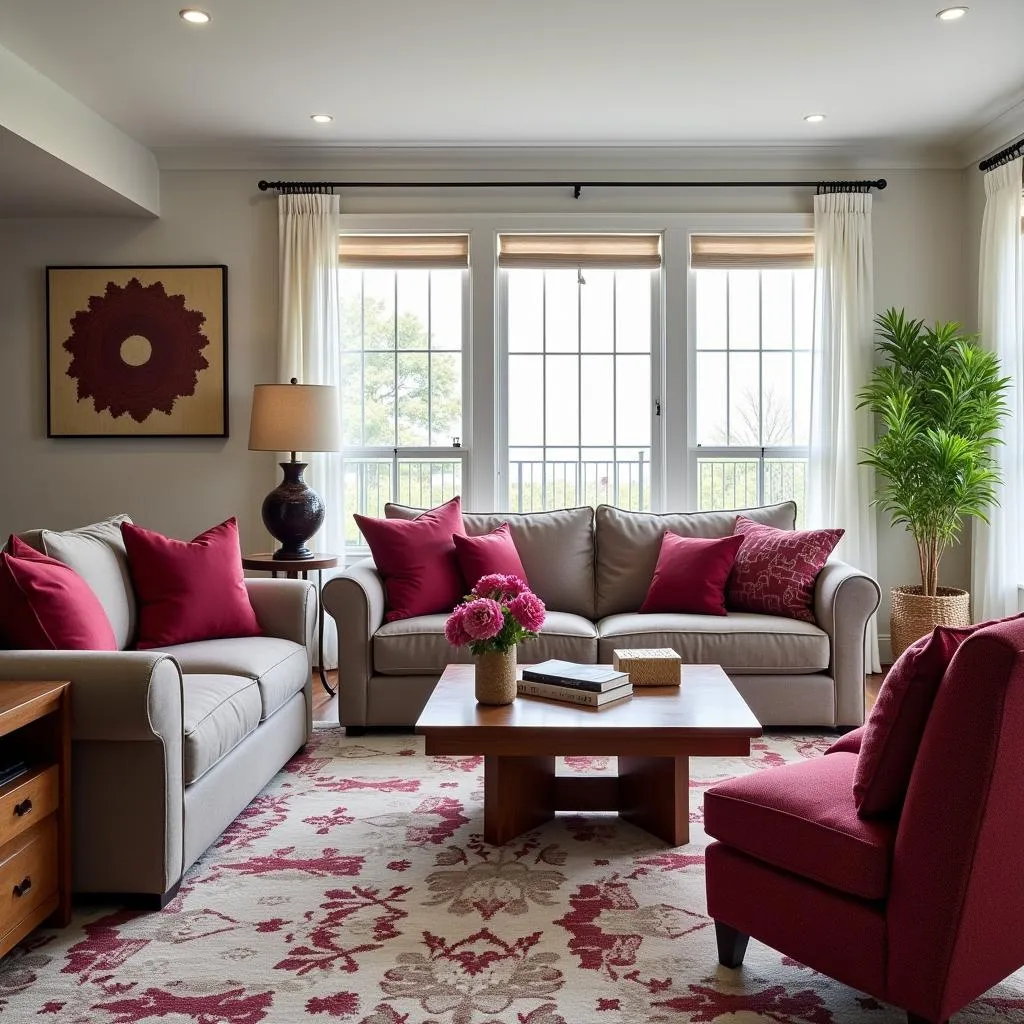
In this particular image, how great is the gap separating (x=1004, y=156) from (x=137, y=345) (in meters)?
4.54

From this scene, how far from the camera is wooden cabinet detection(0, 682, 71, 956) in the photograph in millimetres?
2139

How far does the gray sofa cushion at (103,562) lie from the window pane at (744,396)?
129 inches

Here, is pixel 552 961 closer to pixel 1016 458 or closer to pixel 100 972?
pixel 100 972

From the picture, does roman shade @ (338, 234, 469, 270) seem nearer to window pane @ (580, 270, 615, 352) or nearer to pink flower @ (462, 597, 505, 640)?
window pane @ (580, 270, 615, 352)

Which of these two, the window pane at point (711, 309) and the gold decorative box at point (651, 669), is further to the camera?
the window pane at point (711, 309)

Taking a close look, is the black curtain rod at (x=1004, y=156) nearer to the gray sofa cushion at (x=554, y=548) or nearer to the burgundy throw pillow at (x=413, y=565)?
the gray sofa cushion at (x=554, y=548)

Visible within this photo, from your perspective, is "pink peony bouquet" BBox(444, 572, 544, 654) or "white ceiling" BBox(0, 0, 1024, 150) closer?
"pink peony bouquet" BBox(444, 572, 544, 654)

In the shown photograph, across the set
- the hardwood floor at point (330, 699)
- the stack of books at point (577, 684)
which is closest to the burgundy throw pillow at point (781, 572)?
the hardwood floor at point (330, 699)

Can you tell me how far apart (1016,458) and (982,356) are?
528 millimetres

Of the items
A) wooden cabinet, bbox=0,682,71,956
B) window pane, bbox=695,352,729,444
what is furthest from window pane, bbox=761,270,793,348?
wooden cabinet, bbox=0,682,71,956

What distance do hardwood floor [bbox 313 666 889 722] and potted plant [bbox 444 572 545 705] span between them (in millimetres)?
1692

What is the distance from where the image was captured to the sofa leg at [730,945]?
2.16 metres

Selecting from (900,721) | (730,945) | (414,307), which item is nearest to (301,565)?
(414,307)

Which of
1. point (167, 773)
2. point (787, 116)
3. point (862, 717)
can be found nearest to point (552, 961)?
point (167, 773)
